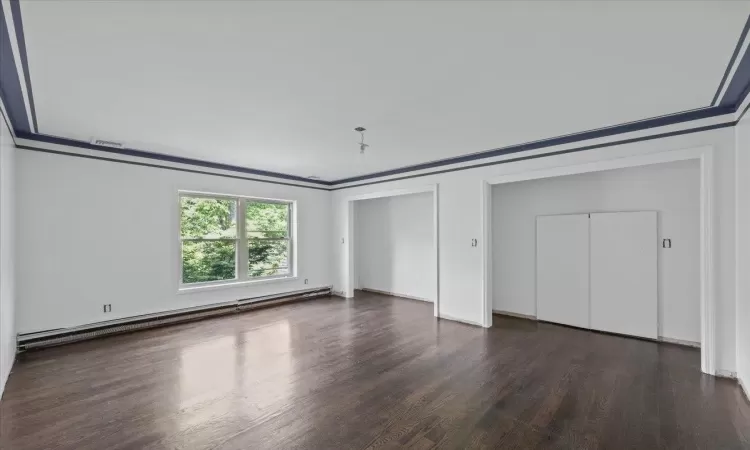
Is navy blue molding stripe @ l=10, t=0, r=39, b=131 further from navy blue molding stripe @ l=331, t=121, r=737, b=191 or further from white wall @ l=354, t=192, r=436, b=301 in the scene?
white wall @ l=354, t=192, r=436, b=301

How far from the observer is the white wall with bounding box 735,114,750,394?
9.80ft

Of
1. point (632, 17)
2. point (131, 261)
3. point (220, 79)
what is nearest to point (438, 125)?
point (632, 17)

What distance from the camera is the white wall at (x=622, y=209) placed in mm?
4258

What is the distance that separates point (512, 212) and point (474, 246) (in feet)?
3.70

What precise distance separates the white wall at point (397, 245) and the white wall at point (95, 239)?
3.58 m

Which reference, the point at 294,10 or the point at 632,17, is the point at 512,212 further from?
the point at 294,10

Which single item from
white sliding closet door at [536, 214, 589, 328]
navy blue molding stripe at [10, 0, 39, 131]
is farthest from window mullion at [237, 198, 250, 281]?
white sliding closet door at [536, 214, 589, 328]

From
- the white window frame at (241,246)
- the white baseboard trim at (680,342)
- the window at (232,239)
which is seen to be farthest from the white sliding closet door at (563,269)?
the window at (232,239)

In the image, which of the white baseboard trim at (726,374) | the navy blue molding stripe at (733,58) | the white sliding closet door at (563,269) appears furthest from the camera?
the white sliding closet door at (563,269)

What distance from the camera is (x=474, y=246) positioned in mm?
5320

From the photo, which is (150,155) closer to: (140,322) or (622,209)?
(140,322)

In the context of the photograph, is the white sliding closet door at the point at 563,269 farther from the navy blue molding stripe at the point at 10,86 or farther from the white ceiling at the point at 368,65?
the navy blue molding stripe at the point at 10,86

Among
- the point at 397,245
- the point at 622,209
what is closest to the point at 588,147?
the point at 622,209

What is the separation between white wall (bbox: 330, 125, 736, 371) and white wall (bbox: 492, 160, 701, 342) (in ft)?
2.91
